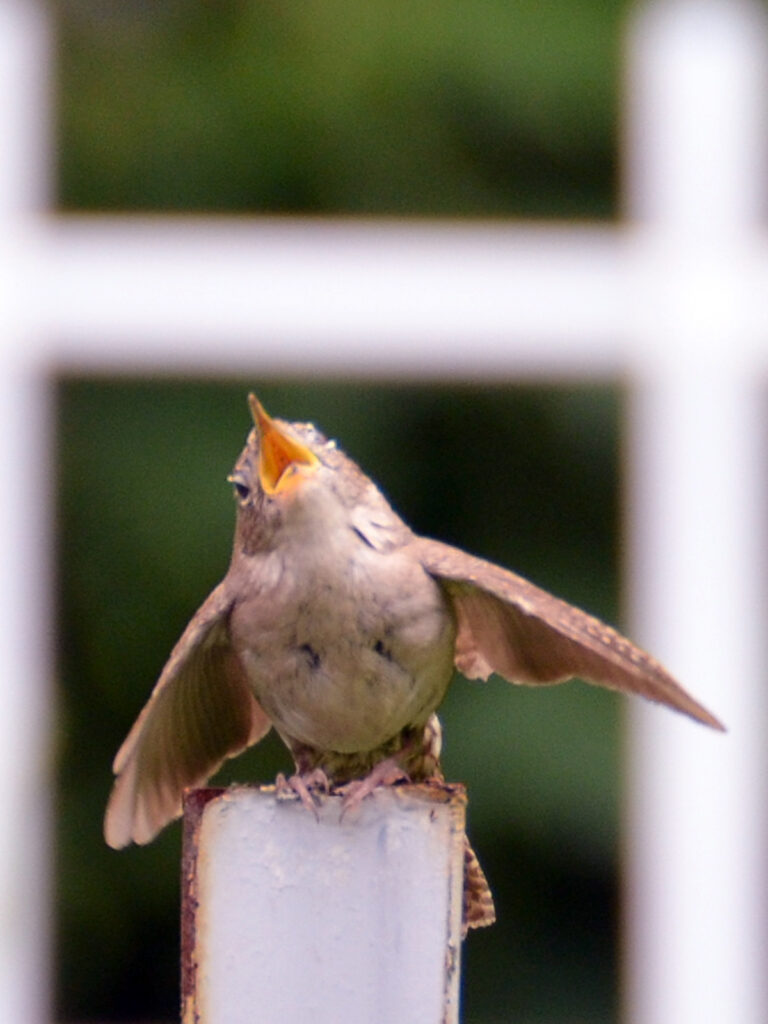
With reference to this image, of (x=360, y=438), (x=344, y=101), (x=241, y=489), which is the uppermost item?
(x=344, y=101)

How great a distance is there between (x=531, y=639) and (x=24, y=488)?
3137mm

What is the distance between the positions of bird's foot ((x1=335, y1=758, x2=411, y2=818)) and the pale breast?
0.09m

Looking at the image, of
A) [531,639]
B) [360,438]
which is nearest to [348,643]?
[531,639]

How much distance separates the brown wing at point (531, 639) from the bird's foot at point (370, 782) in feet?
0.76

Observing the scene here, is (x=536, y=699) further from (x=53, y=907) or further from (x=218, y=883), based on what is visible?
(x=218, y=883)

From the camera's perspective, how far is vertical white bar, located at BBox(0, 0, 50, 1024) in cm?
560

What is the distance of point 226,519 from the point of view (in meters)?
5.40

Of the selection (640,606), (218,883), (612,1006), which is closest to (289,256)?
(640,606)

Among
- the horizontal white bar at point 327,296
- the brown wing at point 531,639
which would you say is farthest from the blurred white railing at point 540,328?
the brown wing at point 531,639

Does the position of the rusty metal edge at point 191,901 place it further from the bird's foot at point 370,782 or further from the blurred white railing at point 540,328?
the blurred white railing at point 540,328

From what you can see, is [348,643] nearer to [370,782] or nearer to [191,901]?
[370,782]

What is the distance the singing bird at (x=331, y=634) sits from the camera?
118 inches

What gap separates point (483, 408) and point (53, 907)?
6.33ft

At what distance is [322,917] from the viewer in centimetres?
226
